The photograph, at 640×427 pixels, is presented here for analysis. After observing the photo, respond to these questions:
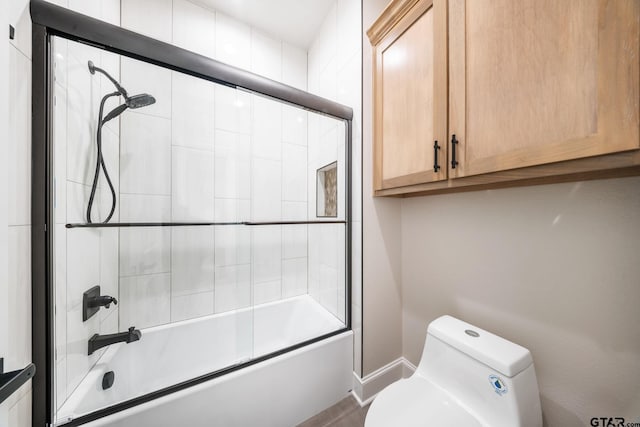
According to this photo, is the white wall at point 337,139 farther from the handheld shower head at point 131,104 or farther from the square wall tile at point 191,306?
the handheld shower head at point 131,104

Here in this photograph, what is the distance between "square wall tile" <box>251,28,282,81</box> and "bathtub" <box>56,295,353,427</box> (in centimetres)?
191

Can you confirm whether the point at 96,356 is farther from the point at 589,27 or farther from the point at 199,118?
the point at 589,27

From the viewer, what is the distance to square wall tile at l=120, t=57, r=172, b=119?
38.5 inches

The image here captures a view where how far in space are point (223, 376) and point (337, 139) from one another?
148 centimetres

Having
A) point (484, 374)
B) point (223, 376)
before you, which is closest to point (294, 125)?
point (223, 376)

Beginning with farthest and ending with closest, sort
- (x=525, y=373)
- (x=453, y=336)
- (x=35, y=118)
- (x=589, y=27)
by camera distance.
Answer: (x=453, y=336) → (x=525, y=373) → (x=35, y=118) → (x=589, y=27)

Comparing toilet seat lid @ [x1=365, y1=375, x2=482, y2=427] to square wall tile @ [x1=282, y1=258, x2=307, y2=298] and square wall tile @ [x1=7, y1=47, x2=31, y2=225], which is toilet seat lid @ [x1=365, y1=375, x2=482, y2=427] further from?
square wall tile @ [x1=7, y1=47, x2=31, y2=225]

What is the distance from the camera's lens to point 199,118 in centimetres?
129

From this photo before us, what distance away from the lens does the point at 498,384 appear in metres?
0.80

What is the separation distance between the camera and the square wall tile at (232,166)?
1352mm

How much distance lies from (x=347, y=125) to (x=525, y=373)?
4.77 feet

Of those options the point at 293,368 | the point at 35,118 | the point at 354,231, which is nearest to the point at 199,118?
the point at 35,118

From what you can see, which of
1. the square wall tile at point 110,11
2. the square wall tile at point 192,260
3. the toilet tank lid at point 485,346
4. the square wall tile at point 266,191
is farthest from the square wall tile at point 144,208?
the toilet tank lid at point 485,346

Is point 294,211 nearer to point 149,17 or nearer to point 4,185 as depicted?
point 4,185
